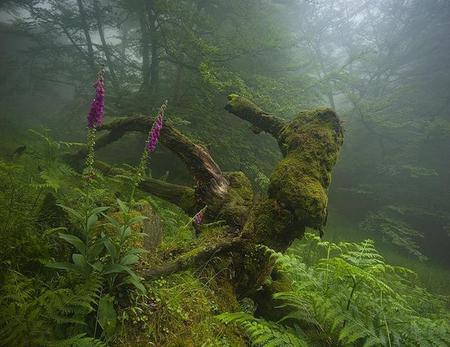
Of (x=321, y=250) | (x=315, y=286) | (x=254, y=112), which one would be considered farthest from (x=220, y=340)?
(x=321, y=250)

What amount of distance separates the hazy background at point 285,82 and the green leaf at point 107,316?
492 centimetres

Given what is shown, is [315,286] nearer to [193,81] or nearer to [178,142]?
[178,142]

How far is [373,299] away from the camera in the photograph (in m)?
2.46

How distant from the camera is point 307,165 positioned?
3.73 meters

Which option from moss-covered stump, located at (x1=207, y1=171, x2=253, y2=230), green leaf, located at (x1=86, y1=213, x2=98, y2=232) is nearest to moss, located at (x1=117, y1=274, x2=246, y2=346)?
green leaf, located at (x1=86, y1=213, x2=98, y2=232)

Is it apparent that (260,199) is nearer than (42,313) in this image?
No

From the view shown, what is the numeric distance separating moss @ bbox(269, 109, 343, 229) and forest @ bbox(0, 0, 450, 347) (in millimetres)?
19

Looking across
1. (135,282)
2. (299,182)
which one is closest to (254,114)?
(299,182)

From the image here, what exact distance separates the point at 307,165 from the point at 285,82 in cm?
572

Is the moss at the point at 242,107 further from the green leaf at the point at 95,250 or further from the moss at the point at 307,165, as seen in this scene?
the green leaf at the point at 95,250

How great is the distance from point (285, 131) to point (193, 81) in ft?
16.8

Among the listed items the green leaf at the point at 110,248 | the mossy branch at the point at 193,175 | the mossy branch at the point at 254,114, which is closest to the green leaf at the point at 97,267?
the green leaf at the point at 110,248

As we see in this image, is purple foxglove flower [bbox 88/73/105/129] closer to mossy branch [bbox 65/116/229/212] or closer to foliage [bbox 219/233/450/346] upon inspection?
foliage [bbox 219/233/450/346]

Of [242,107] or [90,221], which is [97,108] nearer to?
[90,221]
